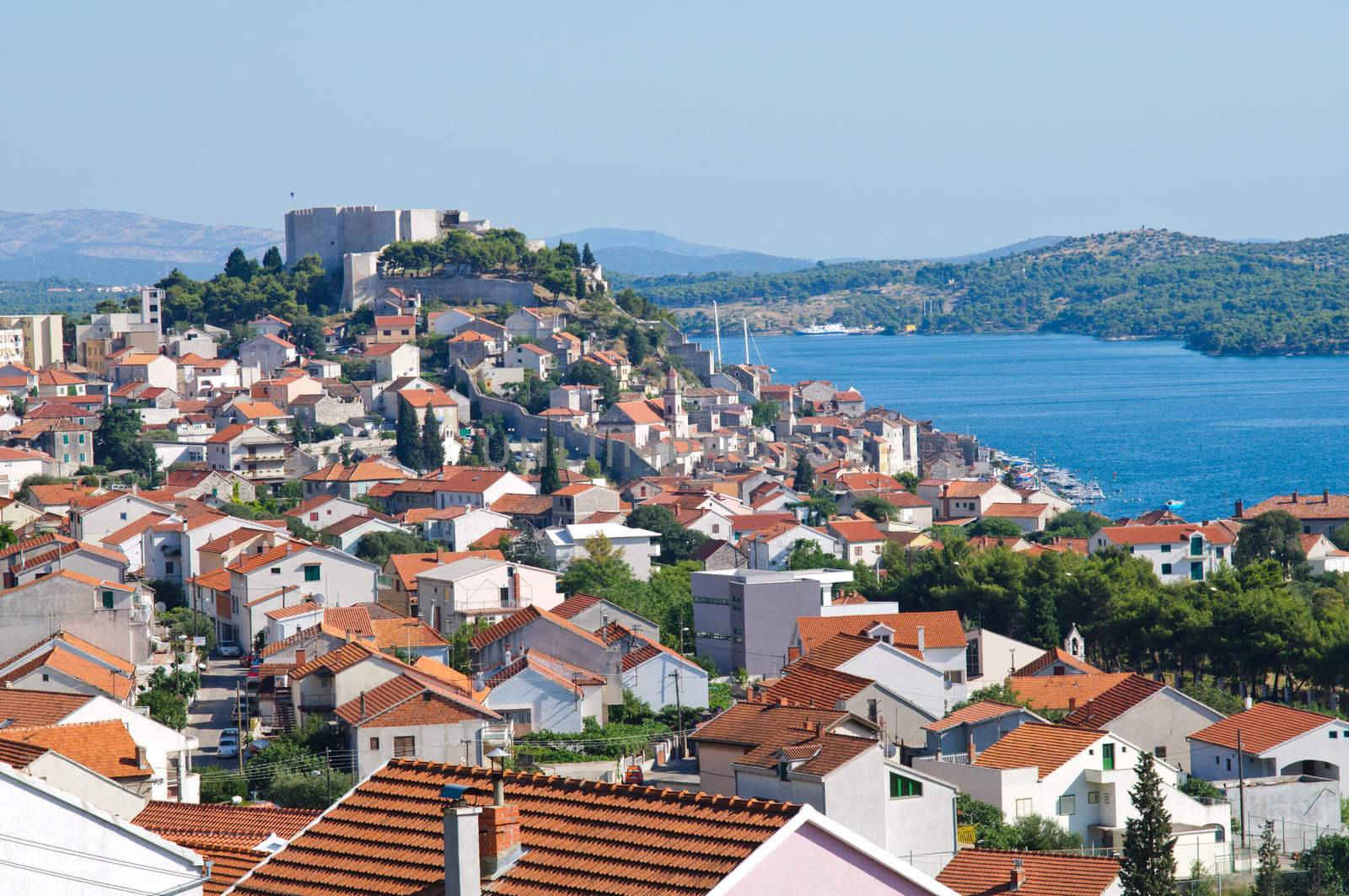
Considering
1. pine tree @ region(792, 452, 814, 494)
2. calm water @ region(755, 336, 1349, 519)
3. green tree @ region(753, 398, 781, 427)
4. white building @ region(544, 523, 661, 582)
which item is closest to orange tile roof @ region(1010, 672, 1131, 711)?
white building @ region(544, 523, 661, 582)

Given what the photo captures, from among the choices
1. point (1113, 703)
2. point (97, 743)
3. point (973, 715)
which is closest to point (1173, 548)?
point (1113, 703)

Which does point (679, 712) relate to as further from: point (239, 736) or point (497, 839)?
point (497, 839)

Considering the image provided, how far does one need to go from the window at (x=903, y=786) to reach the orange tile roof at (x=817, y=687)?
526 cm

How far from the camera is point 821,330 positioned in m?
196

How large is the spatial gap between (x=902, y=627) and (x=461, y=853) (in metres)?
19.8

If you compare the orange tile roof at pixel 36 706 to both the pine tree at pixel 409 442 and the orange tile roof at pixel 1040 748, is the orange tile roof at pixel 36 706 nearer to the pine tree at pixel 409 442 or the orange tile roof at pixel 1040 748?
the orange tile roof at pixel 1040 748

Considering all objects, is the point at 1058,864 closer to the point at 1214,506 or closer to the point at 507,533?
the point at 507,533

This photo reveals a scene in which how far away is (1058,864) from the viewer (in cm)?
1110

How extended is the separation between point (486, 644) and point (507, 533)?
1558 centimetres

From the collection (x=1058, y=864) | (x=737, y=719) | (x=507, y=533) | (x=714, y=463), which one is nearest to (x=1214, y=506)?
(x=714, y=463)

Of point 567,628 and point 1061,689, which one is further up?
point 567,628

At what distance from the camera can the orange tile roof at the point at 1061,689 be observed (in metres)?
22.1

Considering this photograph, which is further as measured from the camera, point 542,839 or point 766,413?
point 766,413

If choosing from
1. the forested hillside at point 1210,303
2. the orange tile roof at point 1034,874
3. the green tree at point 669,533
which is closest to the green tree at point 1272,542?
the green tree at point 669,533
